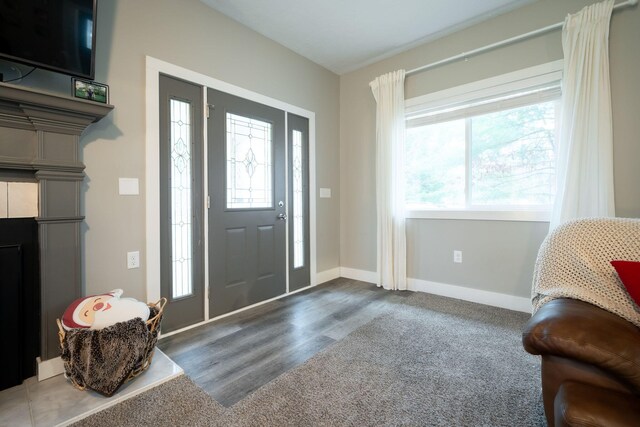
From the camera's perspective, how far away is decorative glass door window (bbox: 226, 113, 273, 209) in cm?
266

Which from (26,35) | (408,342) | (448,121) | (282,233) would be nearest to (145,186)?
(26,35)

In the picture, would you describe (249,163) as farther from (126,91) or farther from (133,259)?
(133,259)

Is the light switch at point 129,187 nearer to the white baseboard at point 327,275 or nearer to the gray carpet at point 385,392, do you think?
the gray carpet at point 385,392

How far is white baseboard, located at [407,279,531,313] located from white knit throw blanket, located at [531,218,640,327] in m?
1.46

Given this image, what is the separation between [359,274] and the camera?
3746 millimetres

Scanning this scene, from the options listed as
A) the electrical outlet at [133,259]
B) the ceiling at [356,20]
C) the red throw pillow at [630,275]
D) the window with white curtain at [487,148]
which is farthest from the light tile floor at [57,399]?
the ceiling at [356,20]

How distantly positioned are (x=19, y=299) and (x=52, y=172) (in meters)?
0.75

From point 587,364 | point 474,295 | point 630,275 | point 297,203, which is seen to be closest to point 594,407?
point 587,364

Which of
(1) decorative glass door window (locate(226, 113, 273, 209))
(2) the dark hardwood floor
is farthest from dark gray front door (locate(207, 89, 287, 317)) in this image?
(2) the dark hardwood floor

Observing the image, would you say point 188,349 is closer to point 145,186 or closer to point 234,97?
point 145,186

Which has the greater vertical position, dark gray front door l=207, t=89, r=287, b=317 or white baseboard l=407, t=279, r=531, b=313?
dark gray front door l=207, t=89, r=287, b=317

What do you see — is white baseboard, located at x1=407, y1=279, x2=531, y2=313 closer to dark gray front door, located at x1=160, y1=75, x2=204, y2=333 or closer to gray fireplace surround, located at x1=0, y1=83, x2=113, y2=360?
dark gray front door, located at x1=160, y1=75, x2=204, y2=333

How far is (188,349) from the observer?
201 centimetres

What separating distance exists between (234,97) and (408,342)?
2.57m
